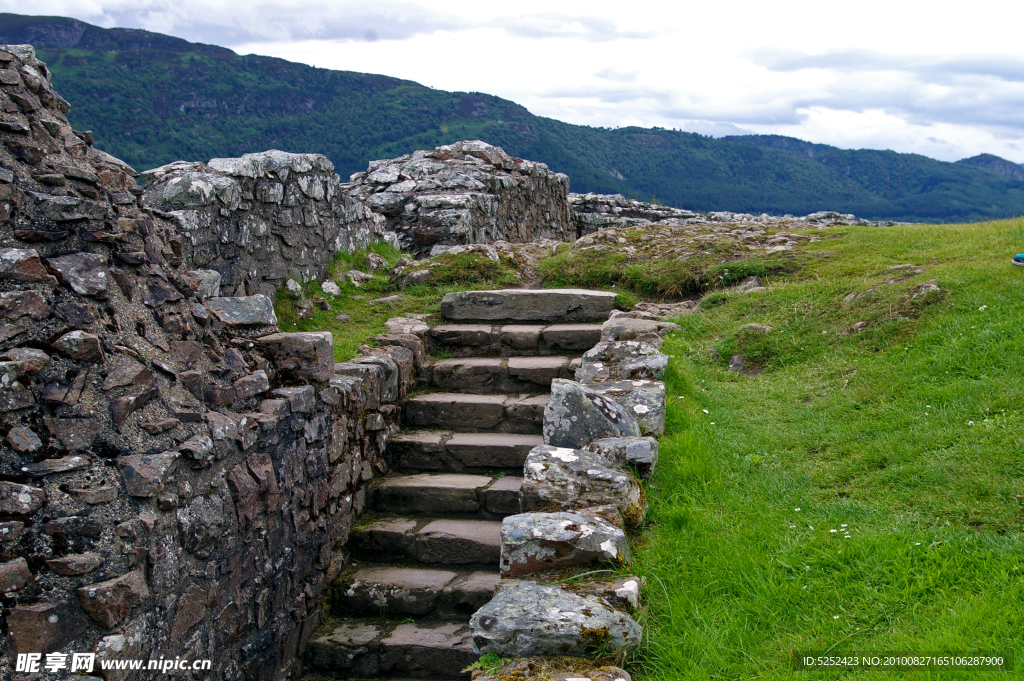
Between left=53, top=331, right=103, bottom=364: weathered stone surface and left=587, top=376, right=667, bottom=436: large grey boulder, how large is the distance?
10.8ft

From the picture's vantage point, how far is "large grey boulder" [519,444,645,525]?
13.2 ft

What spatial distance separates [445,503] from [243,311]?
2.05 metres

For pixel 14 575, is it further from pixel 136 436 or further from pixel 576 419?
pixel 576 419

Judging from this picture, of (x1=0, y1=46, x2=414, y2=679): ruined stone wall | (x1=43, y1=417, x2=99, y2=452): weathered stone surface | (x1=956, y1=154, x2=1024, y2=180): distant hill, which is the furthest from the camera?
(x1=956, y1=154, x2=1024, y2=180): distant hill

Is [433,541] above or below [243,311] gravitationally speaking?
below

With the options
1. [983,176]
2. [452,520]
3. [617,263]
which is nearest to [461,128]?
[617,263]

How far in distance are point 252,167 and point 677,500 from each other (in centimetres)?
454

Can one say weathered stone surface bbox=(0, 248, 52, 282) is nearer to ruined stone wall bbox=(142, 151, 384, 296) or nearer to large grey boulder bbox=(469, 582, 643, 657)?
ruined stone wall bbox=(142, 151, 384, 296)

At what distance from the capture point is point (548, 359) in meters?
6.54

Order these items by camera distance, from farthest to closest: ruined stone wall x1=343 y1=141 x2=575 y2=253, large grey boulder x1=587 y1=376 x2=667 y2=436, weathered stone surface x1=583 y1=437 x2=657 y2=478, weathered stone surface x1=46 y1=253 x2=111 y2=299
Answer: ruined stone wall x1=343 y1=141 x2=575 y2=253
large grey boulder x1=587 y1=376 x2=667 y2=436
weathered stone surface x1=583 y1=437 x2=657 y2=478
weathered stone surface x1=46 y1=253 x2=111 y2=299

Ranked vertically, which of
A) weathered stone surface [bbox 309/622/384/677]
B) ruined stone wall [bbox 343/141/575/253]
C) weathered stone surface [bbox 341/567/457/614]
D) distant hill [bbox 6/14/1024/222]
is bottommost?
weathered stone surface [bbox 309/622/384/677]

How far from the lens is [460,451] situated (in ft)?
18.2

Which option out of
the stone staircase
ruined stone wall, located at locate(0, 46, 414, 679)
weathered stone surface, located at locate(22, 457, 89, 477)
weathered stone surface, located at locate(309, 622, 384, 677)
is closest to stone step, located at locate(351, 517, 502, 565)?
the stone staircase

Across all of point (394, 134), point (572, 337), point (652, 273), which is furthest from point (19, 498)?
point (394, 134)
